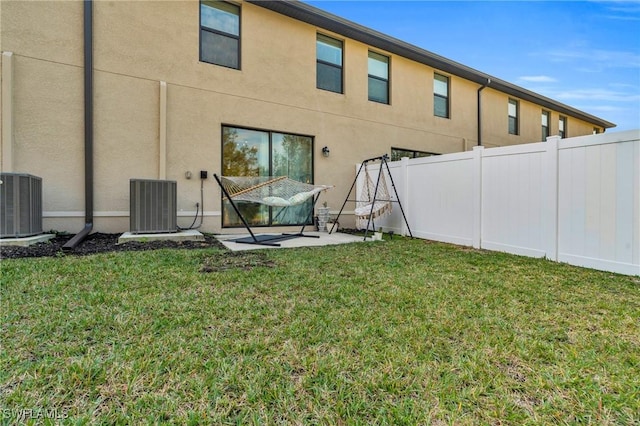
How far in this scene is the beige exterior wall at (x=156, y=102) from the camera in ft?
16.6

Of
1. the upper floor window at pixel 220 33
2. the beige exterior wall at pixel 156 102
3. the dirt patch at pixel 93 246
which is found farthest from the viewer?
the upper floor window at pixel 220 33

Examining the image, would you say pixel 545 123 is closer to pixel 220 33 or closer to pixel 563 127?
pixel 563 127

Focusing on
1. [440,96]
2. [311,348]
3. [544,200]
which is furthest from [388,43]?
[311,348]

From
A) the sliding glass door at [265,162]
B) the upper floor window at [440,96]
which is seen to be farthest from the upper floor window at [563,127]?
the sliding glass door at [265,162]

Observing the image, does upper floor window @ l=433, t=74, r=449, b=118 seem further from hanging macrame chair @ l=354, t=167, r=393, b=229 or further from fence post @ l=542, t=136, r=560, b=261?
fence post @ l=542, t=136, r=560, b=261

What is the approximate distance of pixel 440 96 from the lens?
32.0 feet

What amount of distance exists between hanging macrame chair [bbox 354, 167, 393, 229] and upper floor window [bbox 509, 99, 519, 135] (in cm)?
717

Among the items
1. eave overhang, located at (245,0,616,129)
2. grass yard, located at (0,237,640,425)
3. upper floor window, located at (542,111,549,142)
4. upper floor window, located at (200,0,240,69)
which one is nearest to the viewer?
grass yard, located at (0,237,640,425)

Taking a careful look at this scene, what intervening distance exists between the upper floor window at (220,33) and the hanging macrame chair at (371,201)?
3835 mm

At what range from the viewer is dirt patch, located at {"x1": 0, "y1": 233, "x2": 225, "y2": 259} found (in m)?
3.95

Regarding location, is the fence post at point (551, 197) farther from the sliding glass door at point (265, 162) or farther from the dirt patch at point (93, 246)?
the dirt patch at point (93, 246)

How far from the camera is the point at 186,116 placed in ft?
20.0

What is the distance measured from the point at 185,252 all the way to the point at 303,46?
18.3ft

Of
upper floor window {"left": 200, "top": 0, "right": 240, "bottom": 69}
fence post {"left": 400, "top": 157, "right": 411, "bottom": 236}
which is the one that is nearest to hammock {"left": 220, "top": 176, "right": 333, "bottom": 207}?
fence post {"left": 400, "top": 157, "right": 411, "bottom": 236}
